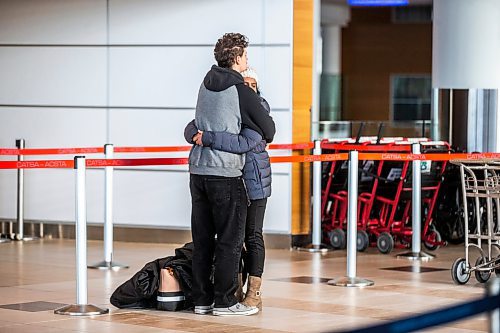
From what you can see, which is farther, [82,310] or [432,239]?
[432,239]

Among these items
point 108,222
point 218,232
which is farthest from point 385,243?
point 218,232

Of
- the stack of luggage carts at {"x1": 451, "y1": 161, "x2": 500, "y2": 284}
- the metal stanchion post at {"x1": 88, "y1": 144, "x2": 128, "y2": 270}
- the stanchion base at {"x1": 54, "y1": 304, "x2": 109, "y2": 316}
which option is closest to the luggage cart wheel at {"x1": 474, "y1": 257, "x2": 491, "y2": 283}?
the stack of luggage carts at {"x1": 451, "y1": 161, "x2": 500, "y2": 284}

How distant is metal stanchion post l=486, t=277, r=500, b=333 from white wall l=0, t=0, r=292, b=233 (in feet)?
27.9

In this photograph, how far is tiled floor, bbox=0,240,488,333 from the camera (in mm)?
7875

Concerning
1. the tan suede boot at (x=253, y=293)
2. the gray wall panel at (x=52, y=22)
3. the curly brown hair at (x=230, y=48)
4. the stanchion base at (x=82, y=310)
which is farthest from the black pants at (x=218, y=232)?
the gray wall panel at (x=52, y=22)

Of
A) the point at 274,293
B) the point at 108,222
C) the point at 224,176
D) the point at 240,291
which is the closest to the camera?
the point at 224,176

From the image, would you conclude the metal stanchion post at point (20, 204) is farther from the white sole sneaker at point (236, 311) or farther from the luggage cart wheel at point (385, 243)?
the white sole sneaker at point (236, 311)

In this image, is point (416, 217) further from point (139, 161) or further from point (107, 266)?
point (139, 161)

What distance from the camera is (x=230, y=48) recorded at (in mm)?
8195

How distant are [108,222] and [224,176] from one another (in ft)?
9.36

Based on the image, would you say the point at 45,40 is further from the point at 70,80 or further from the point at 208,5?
the point at 208,5

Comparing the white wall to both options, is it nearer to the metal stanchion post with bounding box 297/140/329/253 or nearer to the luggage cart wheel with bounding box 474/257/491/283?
the metal stanchion post with bounding box 297/140/329/253

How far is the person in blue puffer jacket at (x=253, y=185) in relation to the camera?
819 cm

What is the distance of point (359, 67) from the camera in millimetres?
30953
